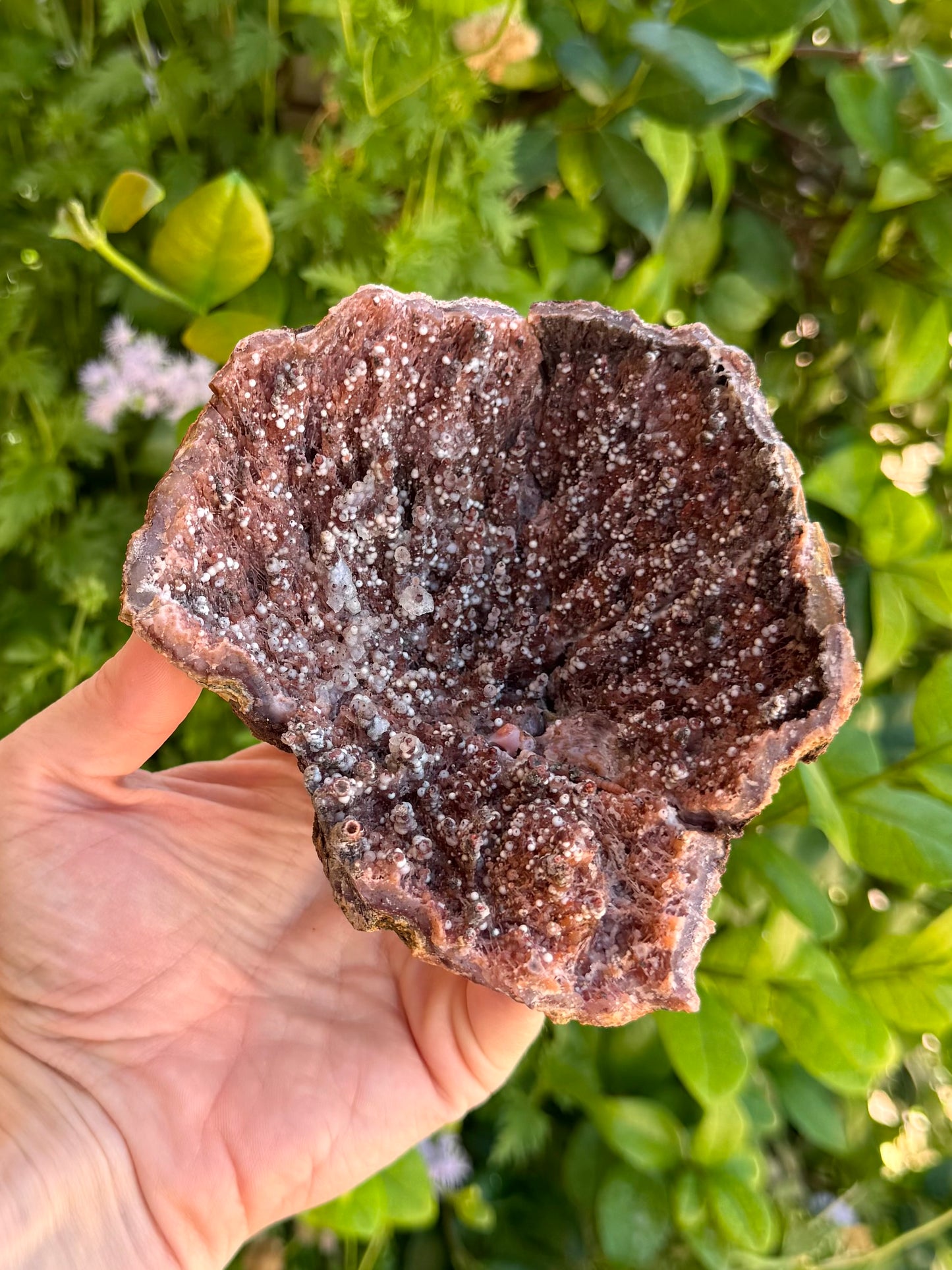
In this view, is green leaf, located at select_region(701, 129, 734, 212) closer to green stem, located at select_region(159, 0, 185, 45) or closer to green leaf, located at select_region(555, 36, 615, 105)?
green leaf, located at select_region(555, 36, 615, 105)

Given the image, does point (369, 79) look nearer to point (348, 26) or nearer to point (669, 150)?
point (348, 26)

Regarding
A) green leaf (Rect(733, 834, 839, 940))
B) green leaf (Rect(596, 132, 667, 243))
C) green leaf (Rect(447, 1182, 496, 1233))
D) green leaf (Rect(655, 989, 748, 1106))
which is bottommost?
green leaf (Rect(447, 1182, 496, 1233))

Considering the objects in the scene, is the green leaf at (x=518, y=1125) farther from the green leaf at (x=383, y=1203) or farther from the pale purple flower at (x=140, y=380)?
the pale purple flower at (x=140, y=380)

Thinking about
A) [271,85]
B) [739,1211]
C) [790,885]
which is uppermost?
[271,85]

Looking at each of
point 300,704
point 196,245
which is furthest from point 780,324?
point 300,704

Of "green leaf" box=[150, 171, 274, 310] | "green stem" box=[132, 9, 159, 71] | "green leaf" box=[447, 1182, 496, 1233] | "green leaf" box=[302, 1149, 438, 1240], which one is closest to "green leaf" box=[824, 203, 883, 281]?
A: "green leaf" box=[150, 171, 274, 310]

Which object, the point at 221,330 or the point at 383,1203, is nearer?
the point at 221,330

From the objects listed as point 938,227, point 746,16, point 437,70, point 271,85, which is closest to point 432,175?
point 437,70

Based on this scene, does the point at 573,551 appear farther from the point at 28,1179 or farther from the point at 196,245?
the point at 28,1179
